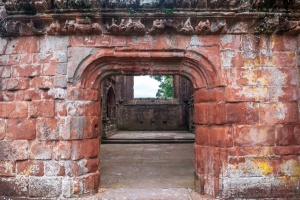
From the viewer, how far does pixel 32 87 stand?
394cm

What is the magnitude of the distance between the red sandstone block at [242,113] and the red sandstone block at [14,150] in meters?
3.34

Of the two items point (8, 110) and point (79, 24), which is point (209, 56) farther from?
point (8, 110)

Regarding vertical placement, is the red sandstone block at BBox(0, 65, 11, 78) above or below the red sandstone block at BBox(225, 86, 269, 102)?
above

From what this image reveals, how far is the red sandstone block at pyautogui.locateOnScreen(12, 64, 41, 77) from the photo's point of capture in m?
3.95

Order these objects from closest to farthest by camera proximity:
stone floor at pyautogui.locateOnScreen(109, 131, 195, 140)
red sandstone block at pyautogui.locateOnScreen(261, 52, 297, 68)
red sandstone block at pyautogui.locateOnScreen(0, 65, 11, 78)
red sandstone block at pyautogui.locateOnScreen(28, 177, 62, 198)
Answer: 1. red sandstone block at pyautogui.locateOnScreen(28, 177, 62, 198)
2. red sandstone block at pyautogui.locateOnScreen(261, 52, 297, 68)
3. red sandstone block at pyautogui.locateOnScreen(0, 65, 11, 78)
4. stone floor at pyautogui.locateOnScreen(109, 131, 195, 140)

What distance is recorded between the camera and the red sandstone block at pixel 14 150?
12.8 ft

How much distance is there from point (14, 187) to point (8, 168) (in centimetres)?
32

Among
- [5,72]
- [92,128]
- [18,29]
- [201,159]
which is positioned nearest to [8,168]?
[92,128]

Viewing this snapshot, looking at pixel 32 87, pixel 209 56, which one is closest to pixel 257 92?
pixel 209 56

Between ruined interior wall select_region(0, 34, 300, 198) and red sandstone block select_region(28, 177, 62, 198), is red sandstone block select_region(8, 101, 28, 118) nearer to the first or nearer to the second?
ruined interior wall select_region(0, 34, 300, 198)

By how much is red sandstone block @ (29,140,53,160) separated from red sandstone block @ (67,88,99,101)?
0.85 meters

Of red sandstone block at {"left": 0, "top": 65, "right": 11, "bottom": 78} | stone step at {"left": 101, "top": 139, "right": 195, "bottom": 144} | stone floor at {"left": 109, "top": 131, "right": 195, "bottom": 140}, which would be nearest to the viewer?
red sandstone block at {"left": 0, "top": 65, "right": 11, "bottom": 78}

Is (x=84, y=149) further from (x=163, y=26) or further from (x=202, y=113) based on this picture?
(x=163, y=26)

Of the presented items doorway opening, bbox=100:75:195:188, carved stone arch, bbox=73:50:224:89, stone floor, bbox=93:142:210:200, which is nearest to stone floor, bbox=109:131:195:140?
doorway opening, bbox=100:75:195:188
